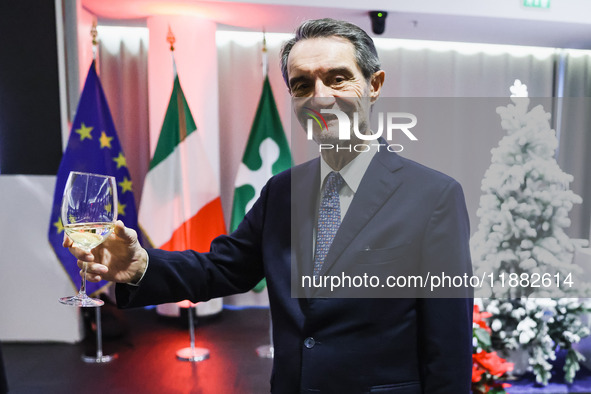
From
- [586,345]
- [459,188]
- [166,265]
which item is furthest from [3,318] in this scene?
[586,345]

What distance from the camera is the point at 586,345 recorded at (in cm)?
280

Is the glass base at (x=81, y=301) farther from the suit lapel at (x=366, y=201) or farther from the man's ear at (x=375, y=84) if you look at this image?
the man's ear at (x=375, y=84)

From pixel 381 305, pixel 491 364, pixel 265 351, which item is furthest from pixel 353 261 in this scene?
pixel 265 351

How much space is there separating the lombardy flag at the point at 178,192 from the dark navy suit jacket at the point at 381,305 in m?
2.23

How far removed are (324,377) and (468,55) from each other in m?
4.51

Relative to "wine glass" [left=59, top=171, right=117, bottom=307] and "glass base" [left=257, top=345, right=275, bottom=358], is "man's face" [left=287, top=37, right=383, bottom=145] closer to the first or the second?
"wine glass" [left=59, top=171, right=117, bottom=307]

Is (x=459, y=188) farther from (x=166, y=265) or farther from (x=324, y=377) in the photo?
(x=166, y=265)

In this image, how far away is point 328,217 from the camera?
38.8 inches

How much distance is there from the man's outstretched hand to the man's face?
438 millimetres

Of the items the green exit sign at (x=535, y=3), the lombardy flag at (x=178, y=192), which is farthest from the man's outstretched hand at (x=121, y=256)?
the green exit sign at (x=535, y=3)

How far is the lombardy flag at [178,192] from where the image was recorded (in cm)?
316

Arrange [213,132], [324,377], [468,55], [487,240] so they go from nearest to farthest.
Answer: [324,377], [487,240], [213,132], [468,55]

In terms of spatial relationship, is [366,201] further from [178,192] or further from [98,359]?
[98,359]

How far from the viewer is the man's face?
93 cm
